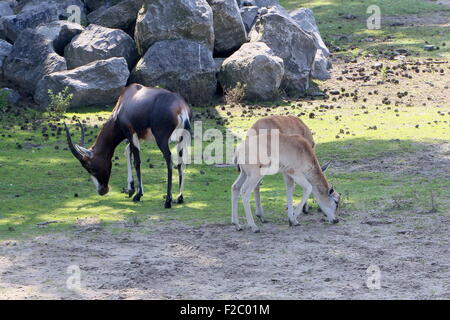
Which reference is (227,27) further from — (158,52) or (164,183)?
(164,183)

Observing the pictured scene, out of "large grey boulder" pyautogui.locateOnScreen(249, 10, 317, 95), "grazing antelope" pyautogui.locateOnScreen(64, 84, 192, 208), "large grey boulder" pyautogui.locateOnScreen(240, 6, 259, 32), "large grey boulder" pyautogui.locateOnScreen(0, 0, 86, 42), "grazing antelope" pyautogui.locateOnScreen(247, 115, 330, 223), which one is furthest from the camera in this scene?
"large grey boulder" pyautogui.locateOnScreen(240, 6, 259, 32)

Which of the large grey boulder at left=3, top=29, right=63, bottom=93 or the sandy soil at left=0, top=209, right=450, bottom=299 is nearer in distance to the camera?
the sandy soil at left=0, top=209, right=450, bottom=299

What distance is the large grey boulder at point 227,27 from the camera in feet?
67.1

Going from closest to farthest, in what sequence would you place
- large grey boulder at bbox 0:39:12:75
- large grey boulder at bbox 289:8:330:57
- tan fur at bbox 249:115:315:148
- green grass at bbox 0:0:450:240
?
tan fur at bbox 249:115:315:148 < green grass at bbox 0:0:450:240 < large grey boulder at bbox 0:39:12:75 < large grey boulder at bbox 289:8:330:57

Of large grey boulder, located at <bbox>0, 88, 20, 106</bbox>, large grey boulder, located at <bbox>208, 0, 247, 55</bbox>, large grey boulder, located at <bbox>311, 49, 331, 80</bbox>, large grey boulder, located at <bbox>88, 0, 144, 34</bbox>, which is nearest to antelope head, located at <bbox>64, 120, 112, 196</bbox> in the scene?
large grey boulder, located at <bbox>0, 88, 20, 106</bbox>

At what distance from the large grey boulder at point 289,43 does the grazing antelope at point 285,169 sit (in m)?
9.91

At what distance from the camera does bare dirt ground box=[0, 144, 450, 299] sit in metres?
8.14

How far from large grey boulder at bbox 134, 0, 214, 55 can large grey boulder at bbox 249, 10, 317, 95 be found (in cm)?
176

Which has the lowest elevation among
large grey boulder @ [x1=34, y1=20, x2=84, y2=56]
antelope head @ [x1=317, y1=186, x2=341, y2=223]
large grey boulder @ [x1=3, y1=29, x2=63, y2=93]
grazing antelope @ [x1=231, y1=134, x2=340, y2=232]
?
antelope head @ [x1=317, y1=186, x2=341, y2=223]

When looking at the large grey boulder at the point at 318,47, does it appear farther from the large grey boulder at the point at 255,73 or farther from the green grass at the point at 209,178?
the green grass at the point at 209,178

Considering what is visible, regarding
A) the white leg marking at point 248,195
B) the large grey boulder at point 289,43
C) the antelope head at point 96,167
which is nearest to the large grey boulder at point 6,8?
the large grey boulder at point 289,43

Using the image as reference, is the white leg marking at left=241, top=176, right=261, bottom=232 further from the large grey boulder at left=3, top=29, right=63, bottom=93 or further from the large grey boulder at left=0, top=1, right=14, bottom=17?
the large grey boulder at left=0, top=1, right=14, bottom=17

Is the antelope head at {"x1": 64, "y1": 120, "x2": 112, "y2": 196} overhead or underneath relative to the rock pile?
underneath
